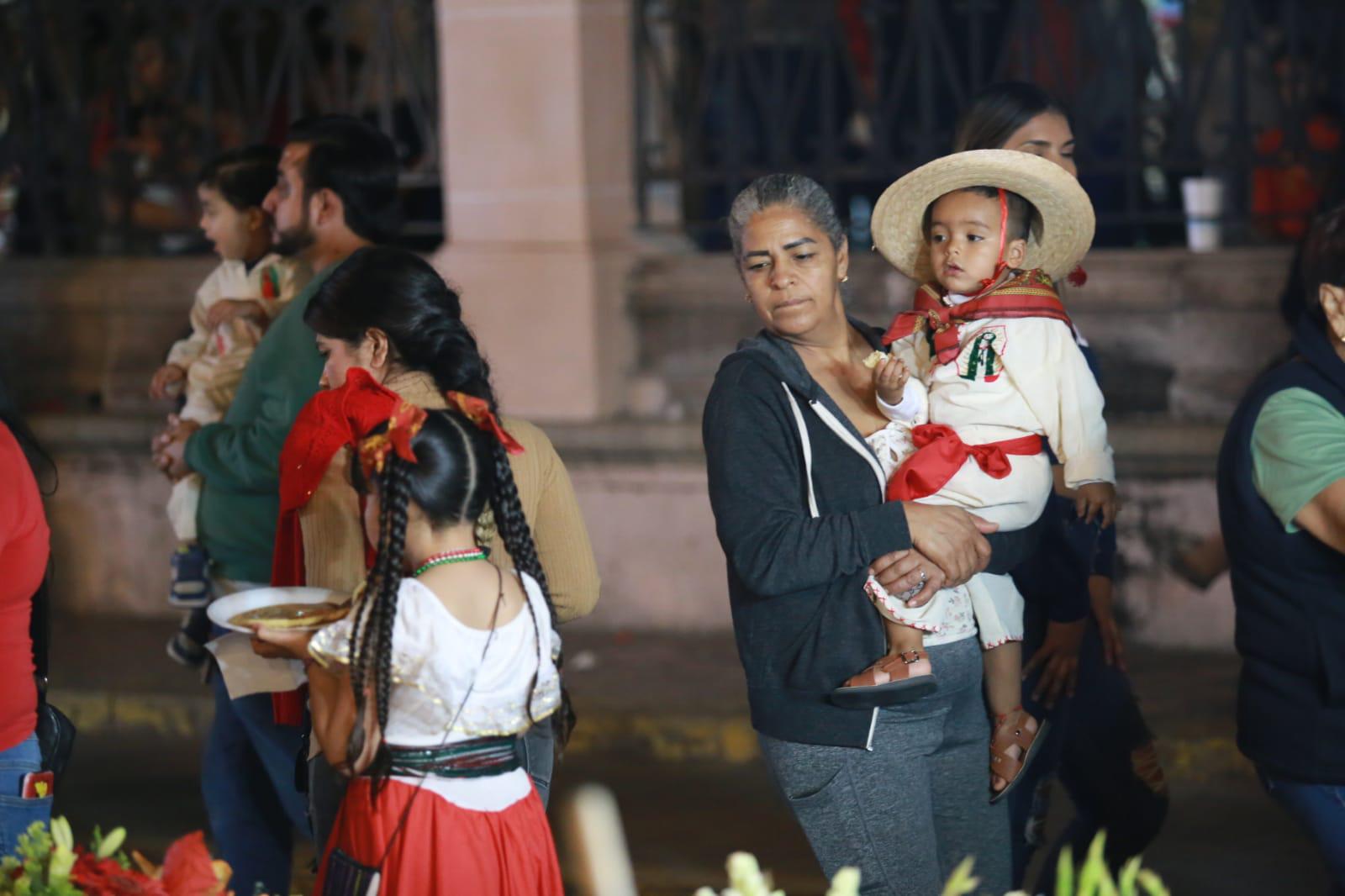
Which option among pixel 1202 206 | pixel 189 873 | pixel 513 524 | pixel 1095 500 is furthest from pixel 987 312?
pixel 1202 206

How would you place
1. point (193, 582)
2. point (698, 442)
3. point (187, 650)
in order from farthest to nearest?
point (698, 442)
point (187, 650)
point (193, 582)

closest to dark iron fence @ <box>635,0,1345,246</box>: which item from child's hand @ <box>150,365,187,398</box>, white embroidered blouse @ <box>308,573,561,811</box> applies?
child's hand @ <box>150,365,187,398</box>

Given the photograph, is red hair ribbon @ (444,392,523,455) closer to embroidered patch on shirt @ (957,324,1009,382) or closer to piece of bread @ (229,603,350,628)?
piece of bread @ (229,603,350,628)

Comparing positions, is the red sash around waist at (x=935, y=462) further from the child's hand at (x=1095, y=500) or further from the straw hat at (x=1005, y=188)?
the straw hat at (x=1005, y=188)

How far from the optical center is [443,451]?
313 cm

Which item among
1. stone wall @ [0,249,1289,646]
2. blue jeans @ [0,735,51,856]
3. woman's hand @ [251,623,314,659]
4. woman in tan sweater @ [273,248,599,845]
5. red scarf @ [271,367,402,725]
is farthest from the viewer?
stone wall @ [0,249,1289,646]

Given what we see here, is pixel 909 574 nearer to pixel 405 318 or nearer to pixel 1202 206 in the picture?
pixel 405 318

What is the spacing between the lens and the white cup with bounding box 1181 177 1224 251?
8.31m

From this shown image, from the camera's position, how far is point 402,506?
10.1ft

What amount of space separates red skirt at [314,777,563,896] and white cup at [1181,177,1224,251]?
19.1 ft

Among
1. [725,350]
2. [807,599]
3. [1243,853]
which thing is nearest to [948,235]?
[807,599]

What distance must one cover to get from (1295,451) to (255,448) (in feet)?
7.89

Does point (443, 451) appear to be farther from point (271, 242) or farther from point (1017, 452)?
point (271, 242)

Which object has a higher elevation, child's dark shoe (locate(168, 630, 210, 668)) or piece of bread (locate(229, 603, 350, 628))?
piece of bread (locate(229, 603, 350, 628))
